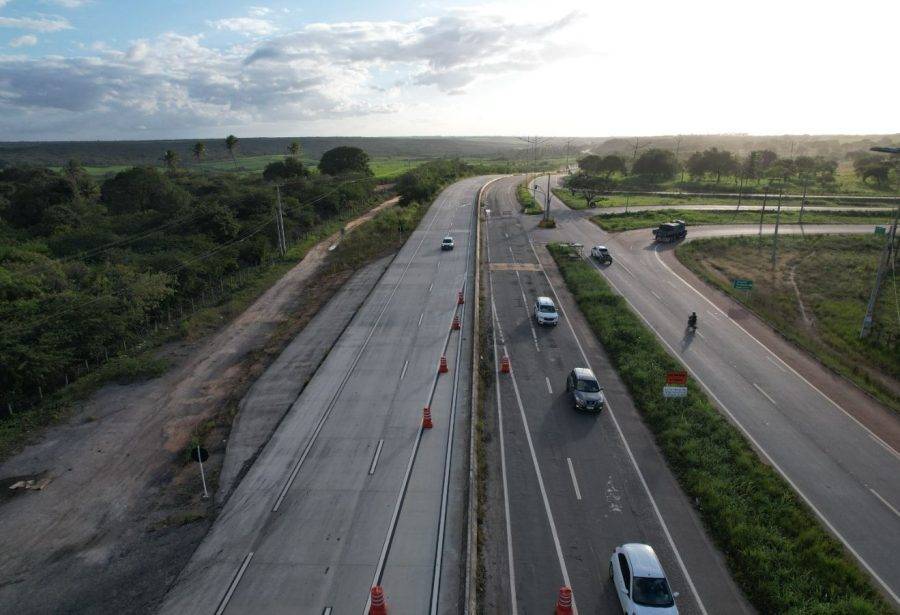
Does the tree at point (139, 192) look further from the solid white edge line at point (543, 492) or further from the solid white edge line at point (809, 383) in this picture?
the solid white edge line at point (809, 383)

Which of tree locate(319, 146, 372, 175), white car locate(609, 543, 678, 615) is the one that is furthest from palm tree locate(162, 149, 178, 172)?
white car locate(609, 543, 678, 615)

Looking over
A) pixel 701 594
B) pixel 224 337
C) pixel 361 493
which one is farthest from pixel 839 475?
pixel 224 337

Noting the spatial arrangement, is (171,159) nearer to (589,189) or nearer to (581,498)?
(589,189)

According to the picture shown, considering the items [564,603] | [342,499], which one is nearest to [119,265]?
[342,499]

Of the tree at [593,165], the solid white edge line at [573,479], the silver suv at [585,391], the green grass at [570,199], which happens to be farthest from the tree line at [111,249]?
the tree at [593,165]

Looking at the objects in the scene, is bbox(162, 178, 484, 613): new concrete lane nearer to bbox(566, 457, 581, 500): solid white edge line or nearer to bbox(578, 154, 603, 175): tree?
bbox(566, 457, 581, 500): solid white edge line

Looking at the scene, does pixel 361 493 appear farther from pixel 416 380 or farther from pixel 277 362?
pixel 277 362
